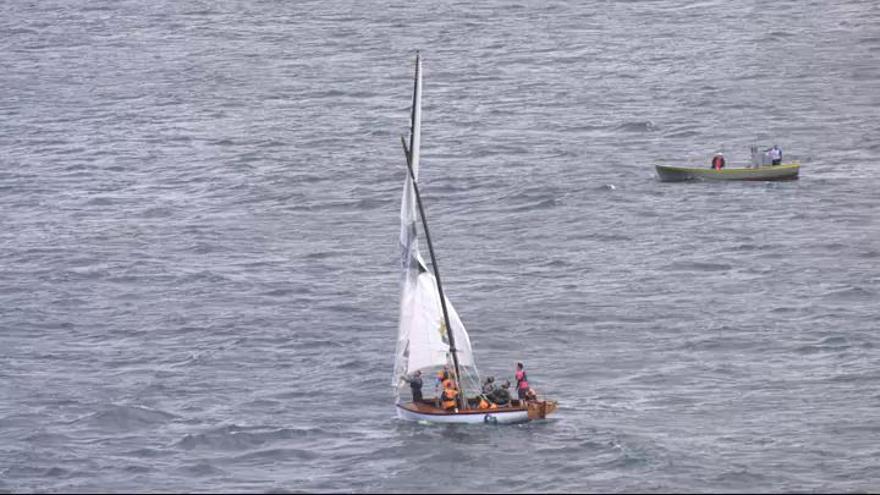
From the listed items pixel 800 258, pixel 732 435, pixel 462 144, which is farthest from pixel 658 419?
pixel 462 144

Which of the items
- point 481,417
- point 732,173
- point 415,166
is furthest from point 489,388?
point 732,173

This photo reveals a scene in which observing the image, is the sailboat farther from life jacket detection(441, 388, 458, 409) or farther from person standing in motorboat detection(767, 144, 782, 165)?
person standing in motorboat detection(767, 144, 782, 165)

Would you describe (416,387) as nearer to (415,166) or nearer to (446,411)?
(446,411)

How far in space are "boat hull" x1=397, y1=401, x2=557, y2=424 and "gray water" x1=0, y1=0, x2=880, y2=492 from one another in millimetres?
630

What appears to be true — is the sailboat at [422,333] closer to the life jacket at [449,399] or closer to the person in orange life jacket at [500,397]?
the life jacket at [449,399]

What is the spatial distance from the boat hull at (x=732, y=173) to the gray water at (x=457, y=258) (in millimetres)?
1135

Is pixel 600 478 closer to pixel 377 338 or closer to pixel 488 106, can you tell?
pixel 377 338

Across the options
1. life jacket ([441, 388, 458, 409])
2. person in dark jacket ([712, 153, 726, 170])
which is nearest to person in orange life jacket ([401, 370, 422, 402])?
life jacket ([441, 388, 458, 409])

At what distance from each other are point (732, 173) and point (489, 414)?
54072mm

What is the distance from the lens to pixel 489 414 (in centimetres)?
8181

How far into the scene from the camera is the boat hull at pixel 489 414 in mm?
81875

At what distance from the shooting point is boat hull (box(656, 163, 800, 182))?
12975 centimetres

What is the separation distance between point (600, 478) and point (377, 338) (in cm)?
2588

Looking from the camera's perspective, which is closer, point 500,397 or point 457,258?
point 500,397
